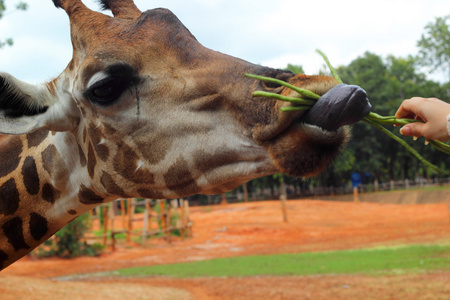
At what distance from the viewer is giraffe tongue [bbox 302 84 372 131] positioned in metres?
2.01

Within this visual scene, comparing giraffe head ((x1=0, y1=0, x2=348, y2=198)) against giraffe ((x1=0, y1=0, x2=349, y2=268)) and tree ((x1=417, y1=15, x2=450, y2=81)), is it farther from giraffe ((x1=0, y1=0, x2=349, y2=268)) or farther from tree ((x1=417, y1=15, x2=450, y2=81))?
tree ((x1=417, y1=15, x2=450, y2=81))

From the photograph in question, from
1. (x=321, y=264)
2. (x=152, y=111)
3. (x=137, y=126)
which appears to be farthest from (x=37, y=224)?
(x=321, y=264)

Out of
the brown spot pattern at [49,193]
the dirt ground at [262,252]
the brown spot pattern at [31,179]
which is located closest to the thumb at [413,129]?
the brown spot pattern at [49,193]

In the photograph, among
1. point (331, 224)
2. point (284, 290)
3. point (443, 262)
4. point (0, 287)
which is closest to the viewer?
point (0, 287)

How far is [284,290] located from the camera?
1023cm

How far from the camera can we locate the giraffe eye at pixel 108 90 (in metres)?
2.60

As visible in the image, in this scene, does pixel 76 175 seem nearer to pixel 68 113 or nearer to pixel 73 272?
pixel 68 113

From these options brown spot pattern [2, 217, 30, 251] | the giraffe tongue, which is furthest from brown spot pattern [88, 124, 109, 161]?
the giraffe tongue

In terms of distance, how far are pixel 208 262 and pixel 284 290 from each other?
6.50m

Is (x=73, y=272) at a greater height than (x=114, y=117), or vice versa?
(x=114, y=117)

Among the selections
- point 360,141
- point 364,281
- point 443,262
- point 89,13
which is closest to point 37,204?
point 89,13

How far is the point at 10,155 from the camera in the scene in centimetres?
314

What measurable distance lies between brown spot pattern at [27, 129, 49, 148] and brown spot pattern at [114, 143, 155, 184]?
2.49 ft

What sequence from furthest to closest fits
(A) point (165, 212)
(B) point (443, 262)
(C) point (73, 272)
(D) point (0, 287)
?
(A) point (165, 212) → (C) point (73, 272) → (B) point (443, 262) → (D) point (0, 287)
